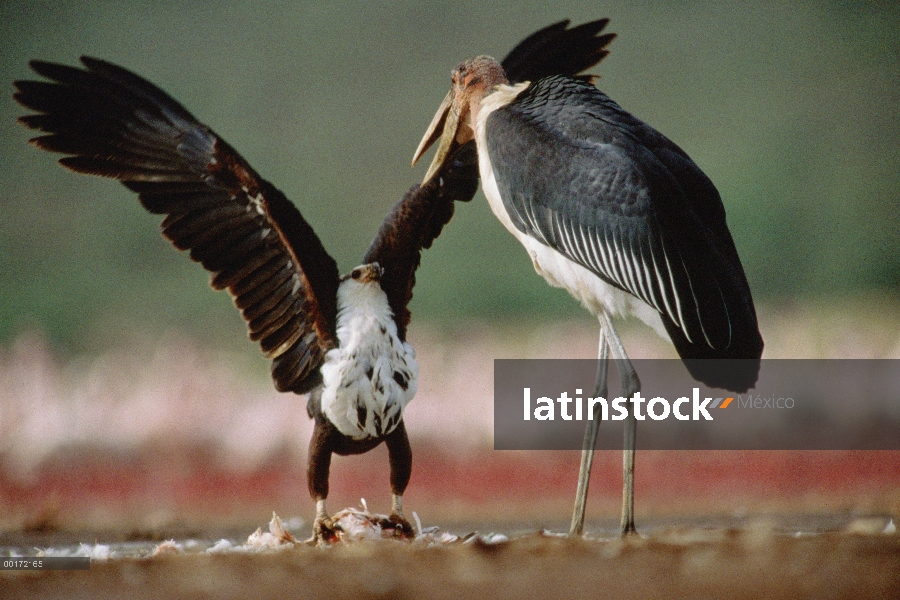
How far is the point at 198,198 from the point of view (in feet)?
9.65

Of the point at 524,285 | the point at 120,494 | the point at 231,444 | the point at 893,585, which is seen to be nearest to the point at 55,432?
the point at 120,494

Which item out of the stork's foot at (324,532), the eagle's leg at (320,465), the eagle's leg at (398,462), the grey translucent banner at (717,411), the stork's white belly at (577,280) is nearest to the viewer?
the stork's white belly at (577,280)

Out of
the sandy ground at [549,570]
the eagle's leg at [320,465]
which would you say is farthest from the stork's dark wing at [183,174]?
the sandy ground at [549,570]

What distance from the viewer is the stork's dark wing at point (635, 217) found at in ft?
8.42

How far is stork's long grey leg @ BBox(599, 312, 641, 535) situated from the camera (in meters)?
2.65

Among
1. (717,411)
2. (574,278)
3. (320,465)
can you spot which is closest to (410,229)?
(574,278)

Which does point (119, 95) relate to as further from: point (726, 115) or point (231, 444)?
point (726, 115)

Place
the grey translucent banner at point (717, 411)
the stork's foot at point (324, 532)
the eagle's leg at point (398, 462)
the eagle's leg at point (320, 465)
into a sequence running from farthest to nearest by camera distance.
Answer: the grey translucent banner at point (717, 411) → the eagle's leg at point (398, 462) → the eagle's leg at point (320, 465) → the stork's foot at point (324, 532)

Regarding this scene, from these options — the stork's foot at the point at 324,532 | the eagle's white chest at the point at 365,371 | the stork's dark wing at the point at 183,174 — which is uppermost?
the stork's dark wing at the point at 183,174

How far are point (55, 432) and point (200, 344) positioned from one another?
0.82 meters

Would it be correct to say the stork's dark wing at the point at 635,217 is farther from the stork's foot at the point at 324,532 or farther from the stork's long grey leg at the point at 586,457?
the stork's foot at the point at 324,532

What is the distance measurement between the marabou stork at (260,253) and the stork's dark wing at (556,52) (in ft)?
3.64

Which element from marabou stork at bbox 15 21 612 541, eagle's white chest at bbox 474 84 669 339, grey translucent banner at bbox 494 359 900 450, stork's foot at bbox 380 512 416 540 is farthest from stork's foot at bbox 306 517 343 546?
grey translucent banner at bbox 494 359 900 450

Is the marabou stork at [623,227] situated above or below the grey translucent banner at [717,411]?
above
